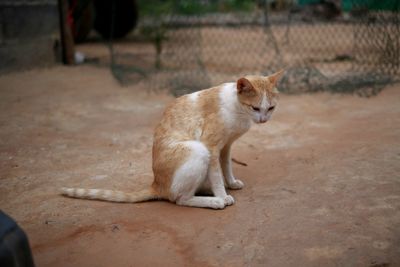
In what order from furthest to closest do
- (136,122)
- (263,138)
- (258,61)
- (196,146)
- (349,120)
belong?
(258,61) → (136,122) → (349,120) → (263,138) → (196,146)

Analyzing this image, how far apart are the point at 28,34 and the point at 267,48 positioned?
15.8 feet

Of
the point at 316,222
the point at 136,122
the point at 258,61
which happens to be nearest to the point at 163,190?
the point at 316,222

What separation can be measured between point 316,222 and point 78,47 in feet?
29.1

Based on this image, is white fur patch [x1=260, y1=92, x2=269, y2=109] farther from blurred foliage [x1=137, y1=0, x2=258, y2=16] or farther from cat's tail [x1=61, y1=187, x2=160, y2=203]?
blurred foliage [x1=137, y1=0, x2=258, y2=16]

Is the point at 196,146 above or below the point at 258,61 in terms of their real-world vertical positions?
above

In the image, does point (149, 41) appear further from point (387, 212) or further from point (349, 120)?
point (387, 212)

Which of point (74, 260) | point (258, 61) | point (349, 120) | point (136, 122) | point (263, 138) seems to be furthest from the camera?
point (258, 61)

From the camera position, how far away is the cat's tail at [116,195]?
10.3 feet

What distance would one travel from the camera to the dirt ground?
2.46 metres

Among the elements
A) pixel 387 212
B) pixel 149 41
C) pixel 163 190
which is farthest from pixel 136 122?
pixel 149 41

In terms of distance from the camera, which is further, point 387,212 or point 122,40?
point 122,40

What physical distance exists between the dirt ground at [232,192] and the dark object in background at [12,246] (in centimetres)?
60

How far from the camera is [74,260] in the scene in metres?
2.44

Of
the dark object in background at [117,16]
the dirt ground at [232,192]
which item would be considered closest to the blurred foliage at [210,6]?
the dark object in background at [117,16]
